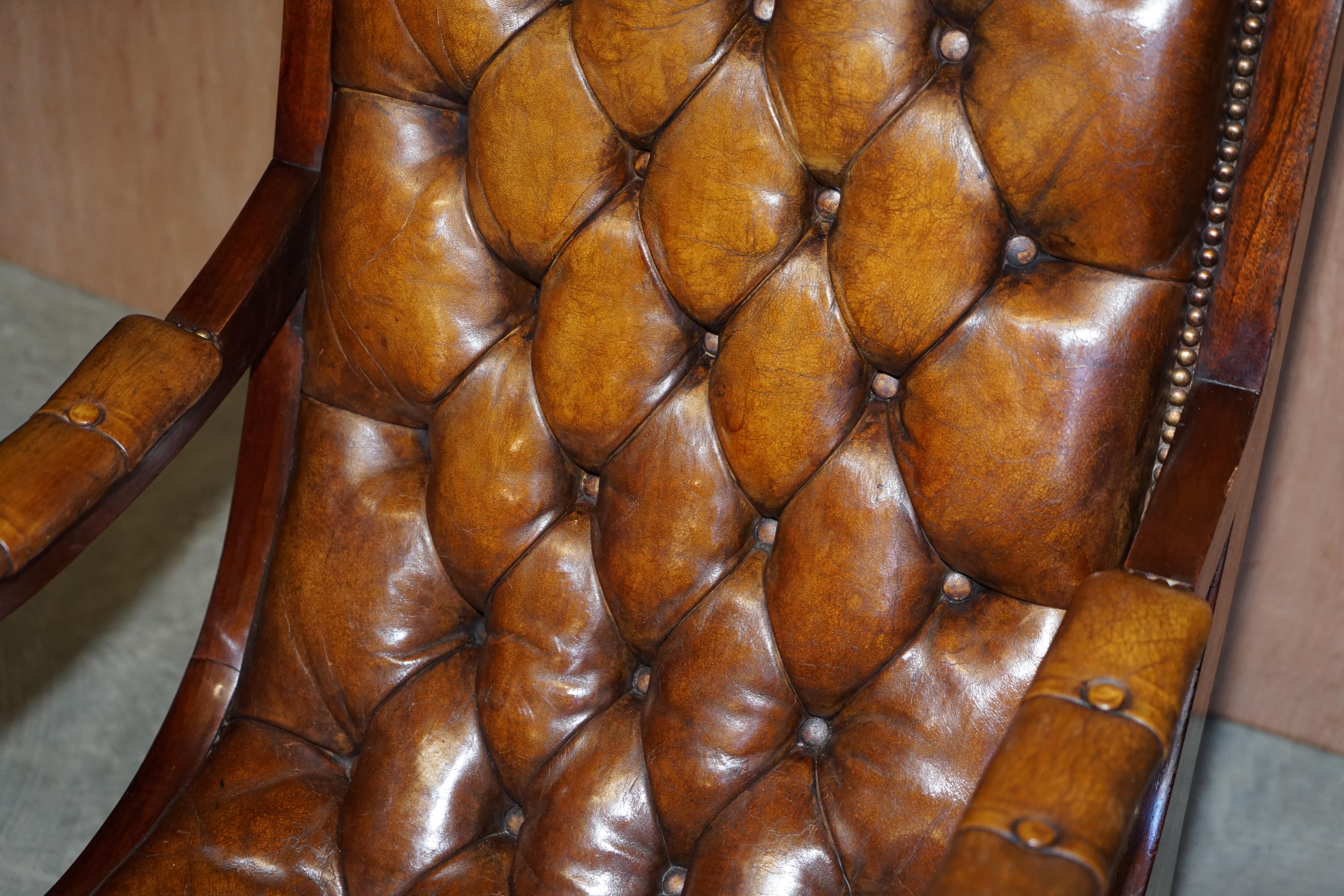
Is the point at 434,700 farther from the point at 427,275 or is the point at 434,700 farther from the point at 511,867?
the point at 427,275

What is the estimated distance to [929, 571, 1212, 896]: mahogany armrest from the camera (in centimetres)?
56

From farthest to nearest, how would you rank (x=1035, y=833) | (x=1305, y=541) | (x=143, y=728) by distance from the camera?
(x=143, y=728)
(x=1305, y=541)
(x=1035, y=833)

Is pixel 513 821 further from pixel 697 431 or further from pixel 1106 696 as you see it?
pixel 1106 696

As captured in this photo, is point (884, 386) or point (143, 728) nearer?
point (884, 386)

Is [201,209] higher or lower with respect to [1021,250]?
lower

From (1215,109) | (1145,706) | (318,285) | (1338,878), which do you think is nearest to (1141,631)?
(1145,706)

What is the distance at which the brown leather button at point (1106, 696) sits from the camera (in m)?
0.61

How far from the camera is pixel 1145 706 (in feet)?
2.00

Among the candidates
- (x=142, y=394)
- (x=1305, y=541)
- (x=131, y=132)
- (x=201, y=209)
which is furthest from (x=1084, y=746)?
(x=131, y=132)

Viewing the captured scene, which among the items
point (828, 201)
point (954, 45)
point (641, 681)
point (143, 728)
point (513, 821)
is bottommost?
point (143, 728)

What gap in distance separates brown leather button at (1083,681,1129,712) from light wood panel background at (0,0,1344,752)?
94cm

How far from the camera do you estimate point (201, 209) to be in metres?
2.12

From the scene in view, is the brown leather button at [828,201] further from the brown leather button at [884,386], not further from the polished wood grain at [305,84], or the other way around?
the polished wood grain at [305,84]

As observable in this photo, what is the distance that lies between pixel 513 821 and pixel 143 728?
0.90 metres
